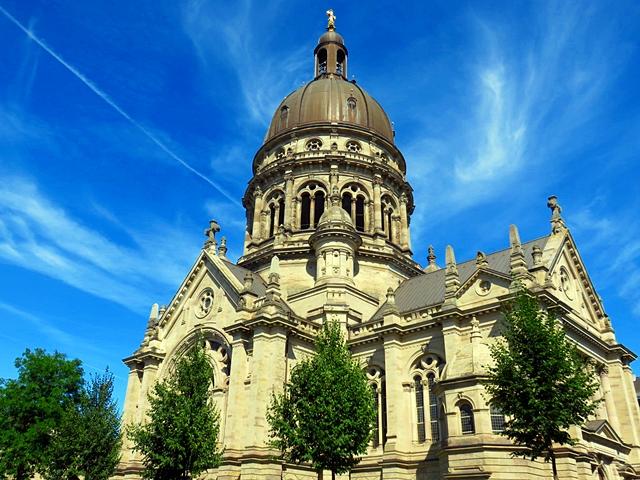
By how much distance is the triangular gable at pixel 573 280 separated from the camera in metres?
35.3

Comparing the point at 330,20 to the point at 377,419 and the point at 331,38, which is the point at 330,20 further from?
the point at 377,419

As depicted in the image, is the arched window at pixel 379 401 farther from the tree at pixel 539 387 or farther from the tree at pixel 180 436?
the tree at pixel 539 387

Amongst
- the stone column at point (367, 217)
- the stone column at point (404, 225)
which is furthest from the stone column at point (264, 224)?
the stone column at point (404, 225)

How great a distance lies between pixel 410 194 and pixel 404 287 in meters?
14.8

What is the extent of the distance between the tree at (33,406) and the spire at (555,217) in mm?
37314

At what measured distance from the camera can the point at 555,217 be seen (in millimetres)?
37656

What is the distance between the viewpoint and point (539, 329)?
23.7 meters

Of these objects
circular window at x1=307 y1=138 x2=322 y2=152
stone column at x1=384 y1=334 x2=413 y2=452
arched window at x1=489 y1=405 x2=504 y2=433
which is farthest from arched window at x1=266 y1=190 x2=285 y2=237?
arched window at x1=489 y1=405 x2=504 y2=433

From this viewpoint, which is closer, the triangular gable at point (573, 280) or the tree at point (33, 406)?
the triangular gable at point (573, 280)

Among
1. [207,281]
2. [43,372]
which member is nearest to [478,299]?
[207,281]

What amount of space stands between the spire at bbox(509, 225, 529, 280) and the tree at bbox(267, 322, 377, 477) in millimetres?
10698

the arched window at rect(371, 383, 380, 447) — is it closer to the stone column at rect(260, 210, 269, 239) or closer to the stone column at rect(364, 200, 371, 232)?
the stone column at rect(364, 200, 371, 232)

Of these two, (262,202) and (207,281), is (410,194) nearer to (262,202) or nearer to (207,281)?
(262,202)

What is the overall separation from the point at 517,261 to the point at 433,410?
1039 centimetres
